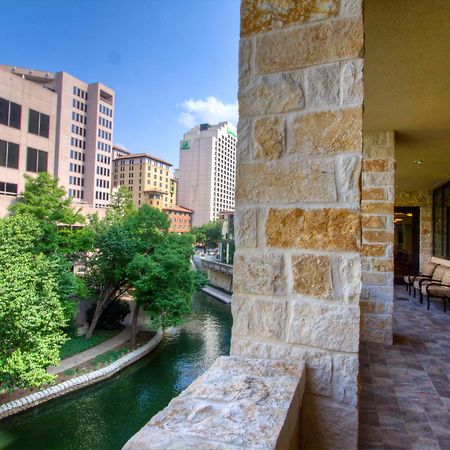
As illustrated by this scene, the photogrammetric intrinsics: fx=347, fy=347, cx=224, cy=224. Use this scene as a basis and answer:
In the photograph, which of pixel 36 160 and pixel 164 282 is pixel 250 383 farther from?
pixel 36 160

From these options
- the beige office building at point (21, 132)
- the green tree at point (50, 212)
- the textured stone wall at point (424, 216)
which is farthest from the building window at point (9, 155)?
the textured stone wall at point (424, 216)

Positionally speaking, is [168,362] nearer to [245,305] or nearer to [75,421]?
[75,421]

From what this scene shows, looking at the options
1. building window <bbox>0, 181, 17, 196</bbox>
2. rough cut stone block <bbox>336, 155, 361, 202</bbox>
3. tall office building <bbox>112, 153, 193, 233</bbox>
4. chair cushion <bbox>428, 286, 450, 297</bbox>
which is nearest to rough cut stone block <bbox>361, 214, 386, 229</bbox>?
chair cushion <bbox>428, 286, 450, 297</bbox>

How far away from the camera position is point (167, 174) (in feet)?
147

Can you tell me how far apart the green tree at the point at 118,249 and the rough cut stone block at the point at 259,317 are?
1027 centimetres

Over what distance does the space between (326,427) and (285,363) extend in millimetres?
208

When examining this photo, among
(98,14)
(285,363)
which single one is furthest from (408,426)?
(98,14)

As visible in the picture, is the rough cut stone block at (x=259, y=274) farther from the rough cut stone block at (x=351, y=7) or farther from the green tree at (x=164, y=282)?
the green tree at (x=164, y=282)

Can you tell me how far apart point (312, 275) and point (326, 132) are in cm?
42

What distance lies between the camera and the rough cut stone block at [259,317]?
1.04 m

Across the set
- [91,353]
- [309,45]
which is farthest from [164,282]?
[309,45]

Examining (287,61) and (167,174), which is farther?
(167,174)

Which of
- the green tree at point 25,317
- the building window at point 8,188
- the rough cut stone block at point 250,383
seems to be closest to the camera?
the rough cut stone block at point 250,383

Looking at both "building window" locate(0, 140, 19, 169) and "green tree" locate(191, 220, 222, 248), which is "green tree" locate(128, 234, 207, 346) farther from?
"green tree" locate(191, 220, 222, 248)
